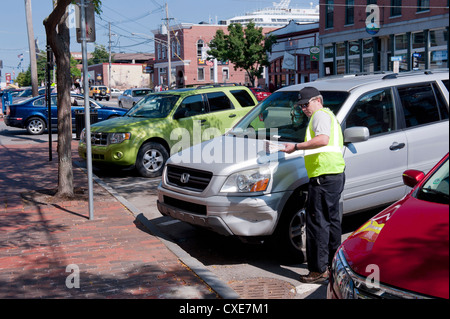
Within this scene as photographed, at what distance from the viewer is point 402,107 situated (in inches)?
252

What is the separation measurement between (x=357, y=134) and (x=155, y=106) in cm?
685

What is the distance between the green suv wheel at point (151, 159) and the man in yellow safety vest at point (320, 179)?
20.1ft

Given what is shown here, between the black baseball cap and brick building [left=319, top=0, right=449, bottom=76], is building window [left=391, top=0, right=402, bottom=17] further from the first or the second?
the black baseball cap

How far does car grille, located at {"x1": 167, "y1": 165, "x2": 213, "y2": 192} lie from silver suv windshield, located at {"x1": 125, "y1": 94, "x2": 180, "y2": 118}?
4972 millimetres

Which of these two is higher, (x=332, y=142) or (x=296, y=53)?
(x=296, y=53)

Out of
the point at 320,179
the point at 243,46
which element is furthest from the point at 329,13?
the point at 320,179

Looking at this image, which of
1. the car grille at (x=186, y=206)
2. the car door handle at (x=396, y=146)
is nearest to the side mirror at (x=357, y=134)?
the car door handle at (x=396, y=146)

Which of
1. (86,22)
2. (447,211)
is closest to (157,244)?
(86,22)

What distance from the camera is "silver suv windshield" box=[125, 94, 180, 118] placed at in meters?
11.1

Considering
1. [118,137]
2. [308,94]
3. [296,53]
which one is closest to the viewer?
[308,94]

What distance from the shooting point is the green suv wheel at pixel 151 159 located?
10.7 meters

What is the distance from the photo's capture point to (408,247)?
2.85 m

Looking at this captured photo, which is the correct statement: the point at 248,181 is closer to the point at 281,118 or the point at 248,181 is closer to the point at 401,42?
the point at 281,118

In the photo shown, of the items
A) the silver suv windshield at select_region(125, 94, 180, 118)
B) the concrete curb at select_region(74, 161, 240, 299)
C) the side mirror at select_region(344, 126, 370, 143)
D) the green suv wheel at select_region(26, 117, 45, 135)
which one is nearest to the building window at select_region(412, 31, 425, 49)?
the green suv wheel at select_region(26, 117, 45, 135)
